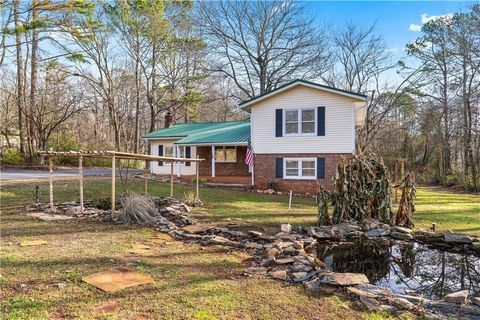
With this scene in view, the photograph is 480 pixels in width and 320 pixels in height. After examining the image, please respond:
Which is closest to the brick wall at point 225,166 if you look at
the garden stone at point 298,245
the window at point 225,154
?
the window at point 225,154

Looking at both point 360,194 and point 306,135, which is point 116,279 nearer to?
point 360,194

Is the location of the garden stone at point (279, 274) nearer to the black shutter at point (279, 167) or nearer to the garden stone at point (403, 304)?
the garden stone at point (403, 304)

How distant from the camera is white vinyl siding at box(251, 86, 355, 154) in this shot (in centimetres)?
1580

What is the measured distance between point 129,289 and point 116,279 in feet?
1.39

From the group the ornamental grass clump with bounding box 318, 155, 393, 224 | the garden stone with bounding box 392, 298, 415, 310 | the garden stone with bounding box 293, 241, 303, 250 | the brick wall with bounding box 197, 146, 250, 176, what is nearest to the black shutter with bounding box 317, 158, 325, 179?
the brick wall with bounding box 197, 146, 250, 176

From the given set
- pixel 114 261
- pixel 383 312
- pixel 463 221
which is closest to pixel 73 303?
pixel 114 261

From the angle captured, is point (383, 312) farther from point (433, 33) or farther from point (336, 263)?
point (433, 33)

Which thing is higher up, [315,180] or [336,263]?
[315,180]

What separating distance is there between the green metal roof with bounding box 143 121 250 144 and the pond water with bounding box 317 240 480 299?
11433mm

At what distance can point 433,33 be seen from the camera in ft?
85.8

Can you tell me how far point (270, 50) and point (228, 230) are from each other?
23.3m

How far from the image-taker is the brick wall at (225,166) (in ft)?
67.2

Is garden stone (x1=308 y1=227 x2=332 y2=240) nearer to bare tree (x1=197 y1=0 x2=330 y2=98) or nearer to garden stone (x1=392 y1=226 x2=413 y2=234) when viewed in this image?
garden stone (x1=392 y1=226 x2=413 y2=234)

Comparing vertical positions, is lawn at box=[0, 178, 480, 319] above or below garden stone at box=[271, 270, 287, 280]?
above
